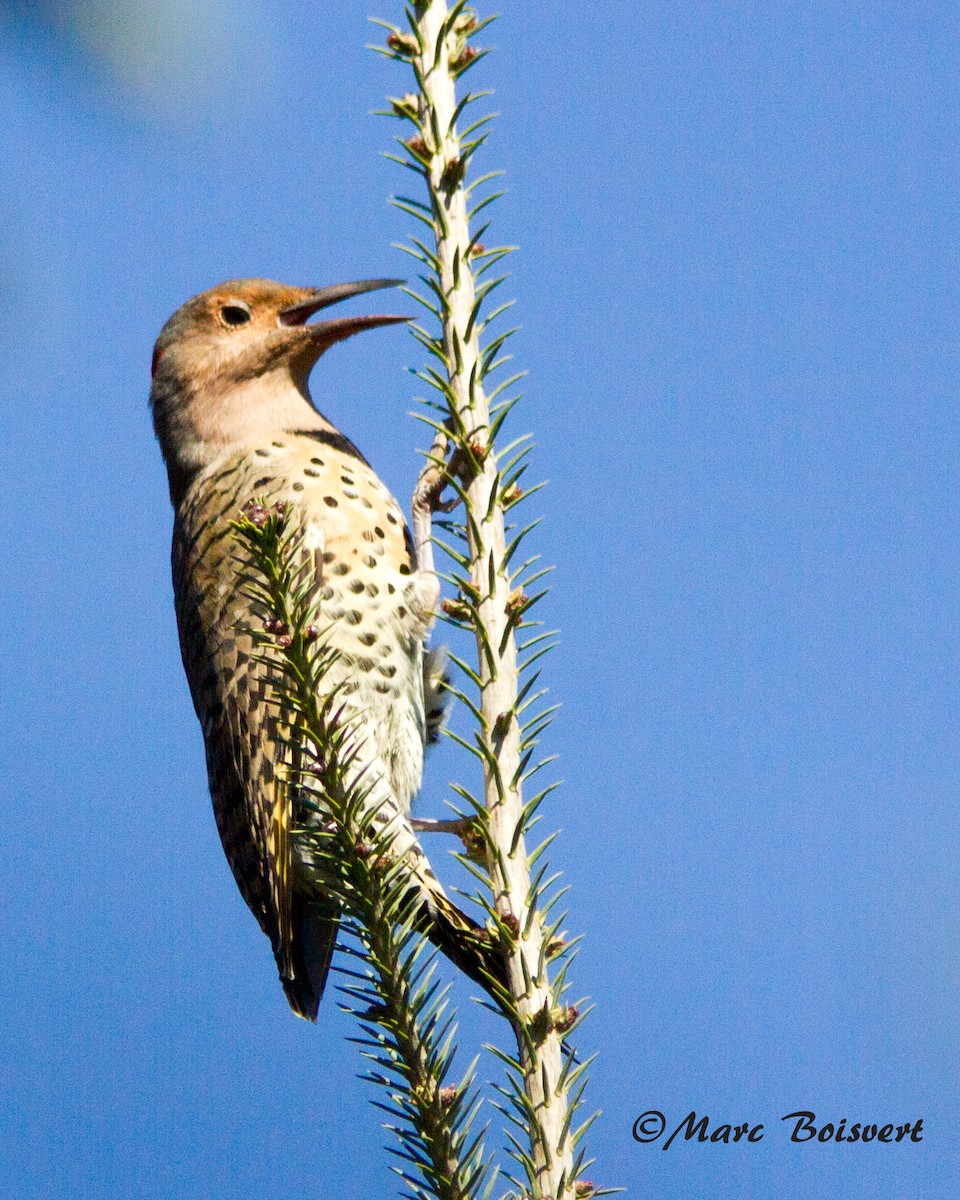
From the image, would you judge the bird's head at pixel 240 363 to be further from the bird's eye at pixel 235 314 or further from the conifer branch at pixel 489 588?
the conifer branch at pixel 489 588

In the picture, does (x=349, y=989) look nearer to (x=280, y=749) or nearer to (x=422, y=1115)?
(x=422, y=1115)

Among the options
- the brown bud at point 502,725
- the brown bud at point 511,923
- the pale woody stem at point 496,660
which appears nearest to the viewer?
the pale woody stem at point 496,660

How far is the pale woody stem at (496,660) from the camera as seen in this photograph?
1.77 m

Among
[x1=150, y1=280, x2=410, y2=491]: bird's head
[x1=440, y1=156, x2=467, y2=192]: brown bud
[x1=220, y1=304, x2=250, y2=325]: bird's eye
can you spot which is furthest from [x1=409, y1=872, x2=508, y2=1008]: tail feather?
[x1=220, y1=304, x2=250, y2=325]: bird's eye

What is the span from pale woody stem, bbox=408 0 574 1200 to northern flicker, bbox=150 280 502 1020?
73 centimetres

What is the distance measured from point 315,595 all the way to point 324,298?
1024 millimetres

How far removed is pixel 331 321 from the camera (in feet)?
12.3

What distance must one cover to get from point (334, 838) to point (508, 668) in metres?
0.36

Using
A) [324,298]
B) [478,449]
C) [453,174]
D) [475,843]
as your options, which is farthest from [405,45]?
[324,298]

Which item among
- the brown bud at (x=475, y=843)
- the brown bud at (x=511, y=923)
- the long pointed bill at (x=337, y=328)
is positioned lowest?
the brown bud at (x=511, y=923)

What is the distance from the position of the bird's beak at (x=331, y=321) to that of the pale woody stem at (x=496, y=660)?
117 cm

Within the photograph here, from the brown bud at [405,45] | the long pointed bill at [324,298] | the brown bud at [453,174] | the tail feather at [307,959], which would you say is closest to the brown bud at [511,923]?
the tail feather at [307,959]

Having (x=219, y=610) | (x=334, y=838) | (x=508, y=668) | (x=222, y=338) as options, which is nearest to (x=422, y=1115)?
(x=334, y=838)

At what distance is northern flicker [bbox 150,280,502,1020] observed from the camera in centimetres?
303
